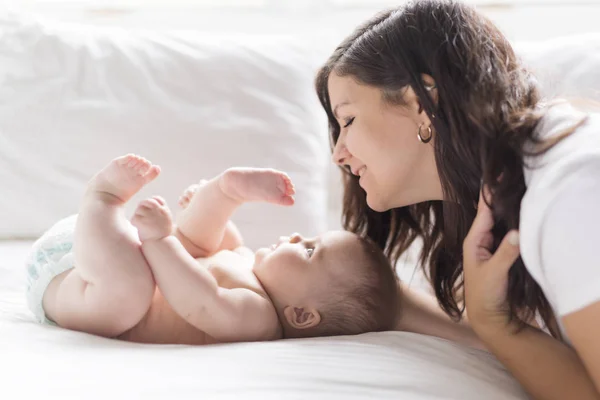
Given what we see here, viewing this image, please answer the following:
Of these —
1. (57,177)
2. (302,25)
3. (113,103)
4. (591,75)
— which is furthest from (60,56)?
(591,75)

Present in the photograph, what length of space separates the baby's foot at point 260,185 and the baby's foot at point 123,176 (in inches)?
8.0

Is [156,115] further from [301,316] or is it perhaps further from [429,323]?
[429,323]

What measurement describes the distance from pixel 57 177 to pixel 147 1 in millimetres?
857

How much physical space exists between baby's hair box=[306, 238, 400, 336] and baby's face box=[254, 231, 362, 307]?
0.01m

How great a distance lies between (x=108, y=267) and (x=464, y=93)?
60 cm

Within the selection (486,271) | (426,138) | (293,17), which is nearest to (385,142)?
(426,138)

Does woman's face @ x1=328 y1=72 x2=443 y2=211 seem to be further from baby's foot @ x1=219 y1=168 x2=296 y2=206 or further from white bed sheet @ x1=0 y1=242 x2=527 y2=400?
white bed sheet @ x1=0 y1=242 x2=527 y2=400

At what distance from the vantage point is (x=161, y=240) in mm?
1187

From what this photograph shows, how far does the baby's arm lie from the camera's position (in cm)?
117

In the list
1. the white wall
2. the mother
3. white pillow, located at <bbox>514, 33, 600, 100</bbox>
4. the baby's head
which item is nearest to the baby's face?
the baby's head

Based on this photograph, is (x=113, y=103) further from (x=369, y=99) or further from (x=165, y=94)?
(x=369, y=99)

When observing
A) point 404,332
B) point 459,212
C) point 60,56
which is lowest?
point 404,332

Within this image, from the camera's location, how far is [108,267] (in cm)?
116

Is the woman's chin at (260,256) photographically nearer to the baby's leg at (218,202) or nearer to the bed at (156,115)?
the baby's leg at (218,202)
